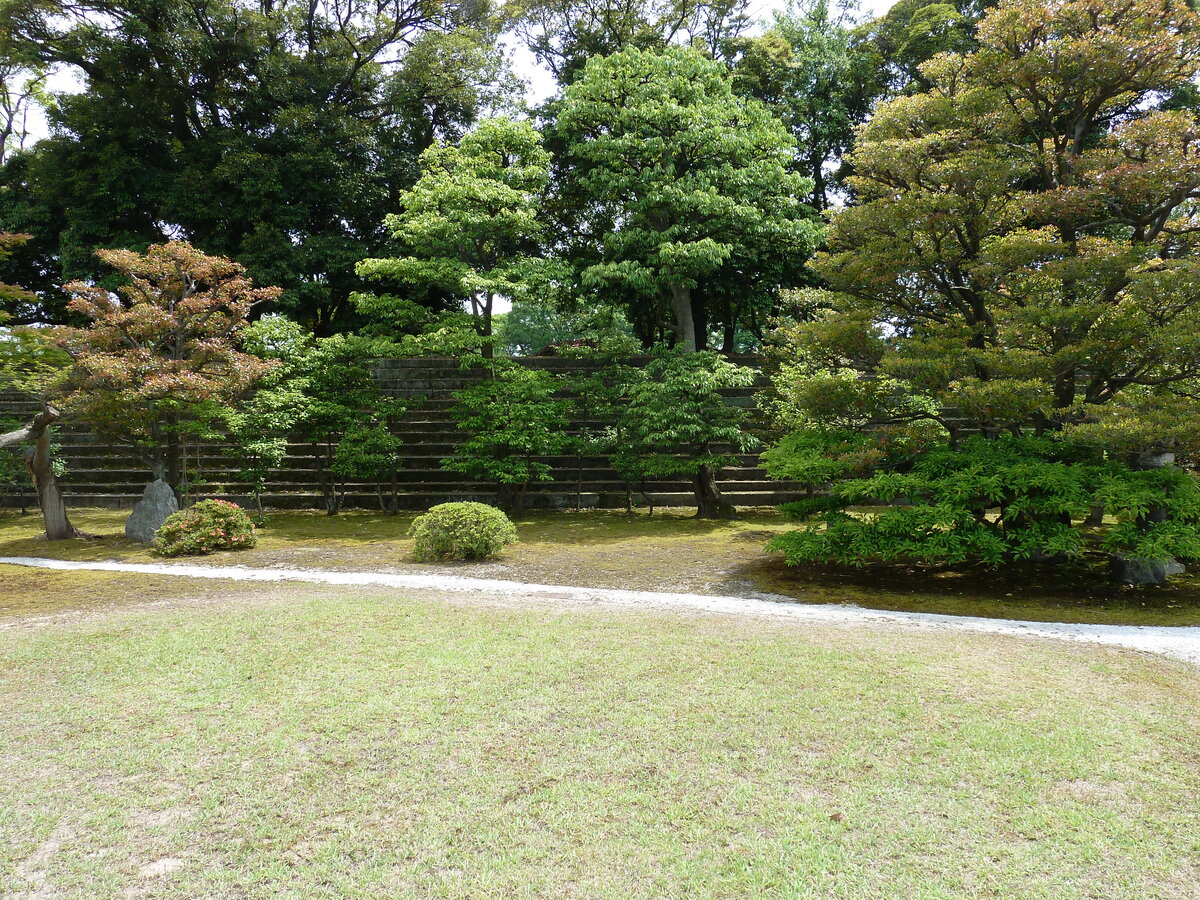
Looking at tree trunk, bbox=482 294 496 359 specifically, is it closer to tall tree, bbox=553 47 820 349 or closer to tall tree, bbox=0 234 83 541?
tall tree, bbox=553 47 820 349

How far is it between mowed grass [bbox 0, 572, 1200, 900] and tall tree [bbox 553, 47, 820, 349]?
28.8ft

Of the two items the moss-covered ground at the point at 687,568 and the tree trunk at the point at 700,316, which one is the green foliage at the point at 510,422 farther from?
the tree trunk at the point at 700,316

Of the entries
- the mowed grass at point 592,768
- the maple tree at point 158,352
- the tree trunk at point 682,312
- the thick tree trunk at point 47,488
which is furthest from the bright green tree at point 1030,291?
the thick tree trunk at point 47,488

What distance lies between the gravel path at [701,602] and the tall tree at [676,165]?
6.93m

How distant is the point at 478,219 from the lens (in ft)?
38.0

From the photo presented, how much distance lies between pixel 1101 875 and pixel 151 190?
2200 cm

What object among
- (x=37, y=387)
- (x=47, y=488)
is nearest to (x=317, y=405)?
(x=37, y=387)

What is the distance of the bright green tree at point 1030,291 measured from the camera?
606 centimetres

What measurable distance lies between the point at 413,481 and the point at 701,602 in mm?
9226

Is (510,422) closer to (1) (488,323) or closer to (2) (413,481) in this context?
(1) (488,323)

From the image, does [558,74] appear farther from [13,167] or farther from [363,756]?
[363,756]

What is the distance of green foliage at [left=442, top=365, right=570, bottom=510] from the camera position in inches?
456

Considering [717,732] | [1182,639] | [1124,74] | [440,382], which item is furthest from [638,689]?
[440,382]

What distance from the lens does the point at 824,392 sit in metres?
7.54
